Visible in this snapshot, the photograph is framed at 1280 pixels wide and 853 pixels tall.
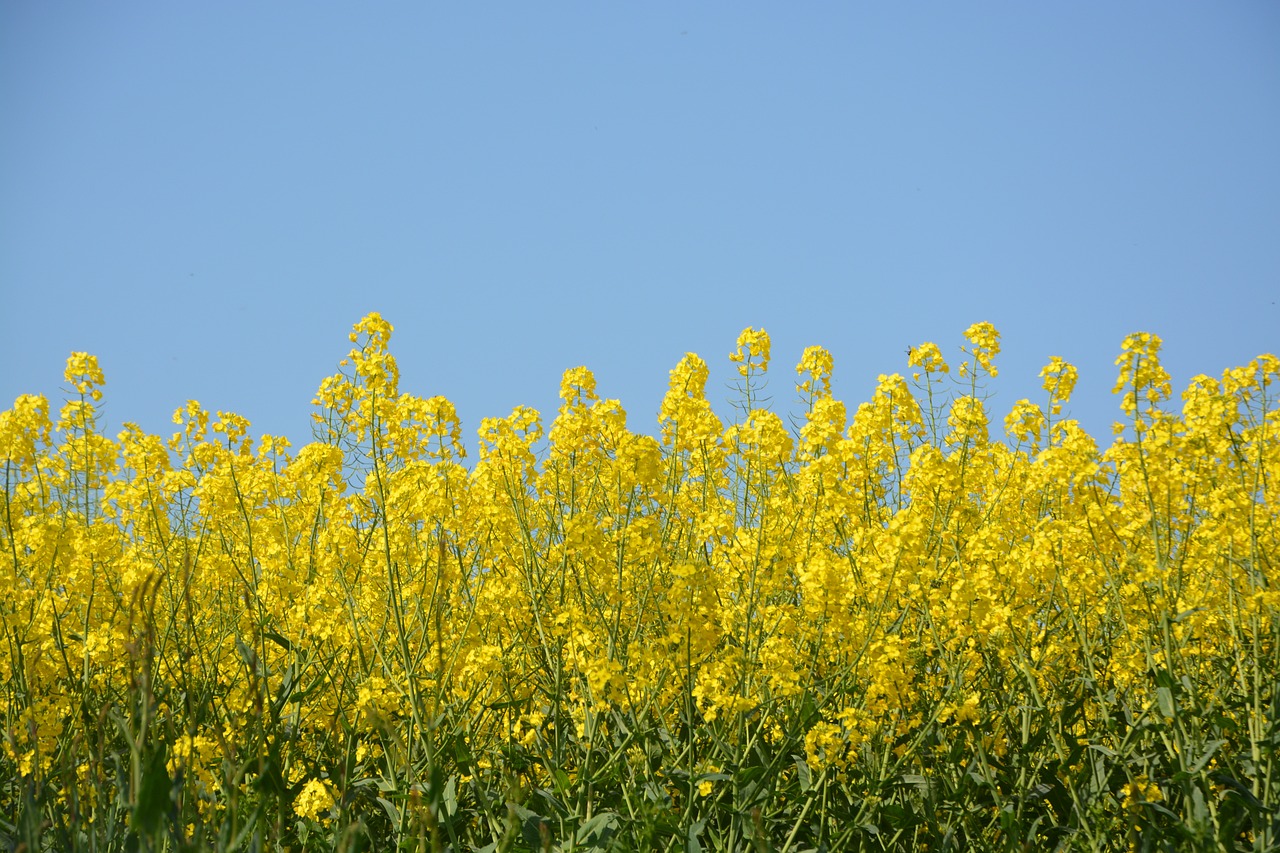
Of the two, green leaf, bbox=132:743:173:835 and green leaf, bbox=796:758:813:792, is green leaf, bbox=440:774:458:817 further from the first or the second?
green leaf, bbox=132:743:173:835

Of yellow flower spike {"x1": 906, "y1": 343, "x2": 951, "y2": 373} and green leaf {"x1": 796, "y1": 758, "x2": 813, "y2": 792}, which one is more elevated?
yellow flower spike {"x1": 906, "y1": 343, "x2": 951, "y2": 373}

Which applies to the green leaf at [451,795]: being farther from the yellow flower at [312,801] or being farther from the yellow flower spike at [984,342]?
the yellow flower spike at [984,342]

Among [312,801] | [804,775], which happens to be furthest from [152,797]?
[804,775]

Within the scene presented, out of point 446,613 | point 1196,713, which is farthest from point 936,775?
point 446,613

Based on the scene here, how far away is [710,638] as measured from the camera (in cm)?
396

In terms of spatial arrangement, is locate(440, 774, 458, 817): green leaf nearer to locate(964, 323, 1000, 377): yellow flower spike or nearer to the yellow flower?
the yellow flower

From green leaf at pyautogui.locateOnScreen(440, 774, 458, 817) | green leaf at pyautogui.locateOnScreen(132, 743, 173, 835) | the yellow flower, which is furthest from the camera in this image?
green leaf at pyautogui.locateOnScreen(440, 774, 458, 817)

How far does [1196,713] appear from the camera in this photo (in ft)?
12.3

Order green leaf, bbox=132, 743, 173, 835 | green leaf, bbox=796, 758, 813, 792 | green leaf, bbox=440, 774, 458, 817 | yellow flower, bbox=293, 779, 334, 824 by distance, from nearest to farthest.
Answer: green leaf, bbox=132, 743, 173, 835 → yellow flower, bbox=293, 779, 334, 824 → green leaf, bbox=440, 774, 458, 817 → green leaf, bbox=796, 758, 813, 792

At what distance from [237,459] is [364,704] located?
2979 millimetres

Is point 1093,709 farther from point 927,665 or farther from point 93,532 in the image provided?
point 93,532

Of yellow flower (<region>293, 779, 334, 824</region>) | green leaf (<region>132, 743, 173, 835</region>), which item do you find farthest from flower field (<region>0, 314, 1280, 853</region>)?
green leaf (<region>132, 743, 173, 835</region>)

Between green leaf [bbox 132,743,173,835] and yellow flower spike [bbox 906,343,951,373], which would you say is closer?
green leaf [bbox 132,743,173,835]

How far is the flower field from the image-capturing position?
363 centimetres
